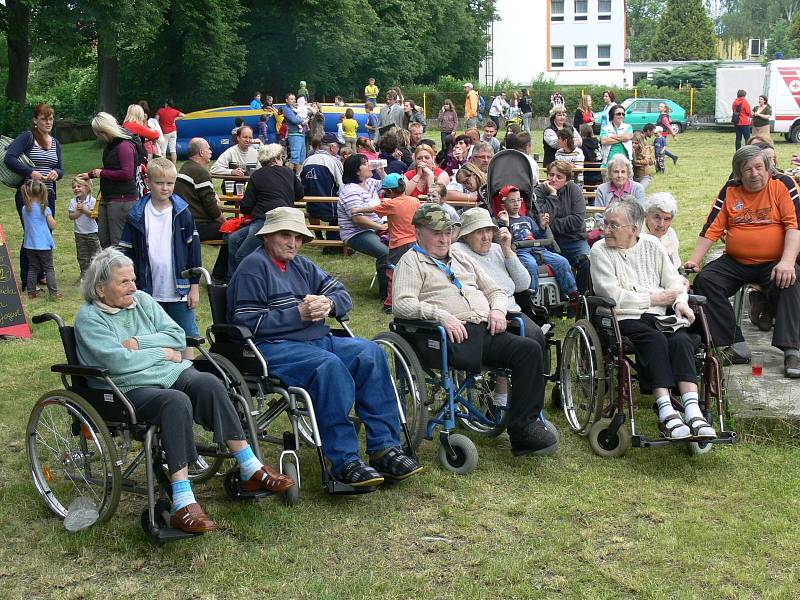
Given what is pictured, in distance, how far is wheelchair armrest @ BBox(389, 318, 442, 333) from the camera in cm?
595

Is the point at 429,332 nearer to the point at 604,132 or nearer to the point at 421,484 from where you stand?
the point at 421,484

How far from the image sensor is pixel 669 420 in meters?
5.83

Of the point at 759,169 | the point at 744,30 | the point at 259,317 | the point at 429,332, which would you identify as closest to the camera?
the point at 259,317

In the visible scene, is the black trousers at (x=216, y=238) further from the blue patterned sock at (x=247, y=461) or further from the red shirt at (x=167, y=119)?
the red shirt at (x=167, y=119)

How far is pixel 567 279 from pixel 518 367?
318 cm

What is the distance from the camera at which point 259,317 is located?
5.64m

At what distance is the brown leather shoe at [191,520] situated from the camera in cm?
468

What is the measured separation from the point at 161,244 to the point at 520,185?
345 cm

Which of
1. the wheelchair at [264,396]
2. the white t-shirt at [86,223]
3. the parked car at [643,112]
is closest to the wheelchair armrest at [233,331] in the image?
the wheelchair at [264,396]

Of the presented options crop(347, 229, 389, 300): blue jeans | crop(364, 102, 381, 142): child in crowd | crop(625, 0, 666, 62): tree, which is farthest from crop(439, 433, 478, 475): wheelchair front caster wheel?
crop(625, 0, 666, 62): tree

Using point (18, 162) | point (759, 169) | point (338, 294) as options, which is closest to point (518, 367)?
point (338, 294)

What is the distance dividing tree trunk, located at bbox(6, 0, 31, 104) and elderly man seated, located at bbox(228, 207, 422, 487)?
2238 centimetres

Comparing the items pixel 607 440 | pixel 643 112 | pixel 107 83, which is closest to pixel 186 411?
pixel 607 440

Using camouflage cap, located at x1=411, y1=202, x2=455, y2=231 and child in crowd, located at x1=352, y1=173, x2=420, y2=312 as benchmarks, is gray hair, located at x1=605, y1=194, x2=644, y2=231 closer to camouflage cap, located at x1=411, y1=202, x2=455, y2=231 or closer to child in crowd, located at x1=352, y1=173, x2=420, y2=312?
camouflage cap, located at x1=411, y1=202, x2=455, y2=231
